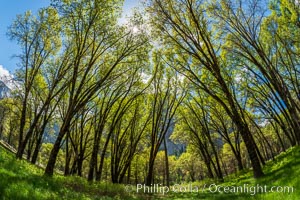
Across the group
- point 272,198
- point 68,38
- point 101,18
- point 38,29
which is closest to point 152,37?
point 101,18

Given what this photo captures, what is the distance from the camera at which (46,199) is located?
27.9 ft

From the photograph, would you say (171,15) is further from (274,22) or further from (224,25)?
(274,22)

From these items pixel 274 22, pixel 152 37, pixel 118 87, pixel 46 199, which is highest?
pixel 274 22

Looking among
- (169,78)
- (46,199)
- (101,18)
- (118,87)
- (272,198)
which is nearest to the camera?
(46,199)

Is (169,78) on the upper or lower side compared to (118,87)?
upper

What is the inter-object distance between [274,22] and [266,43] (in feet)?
9.78

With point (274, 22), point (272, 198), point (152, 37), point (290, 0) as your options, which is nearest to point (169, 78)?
point (152, 37)

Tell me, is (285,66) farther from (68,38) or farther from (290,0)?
(68,38)

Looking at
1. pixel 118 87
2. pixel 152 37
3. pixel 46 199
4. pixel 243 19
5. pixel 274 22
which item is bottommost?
pixel 46 199

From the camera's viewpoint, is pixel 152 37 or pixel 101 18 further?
pixel 152 37

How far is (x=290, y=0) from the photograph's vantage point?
20906 mm

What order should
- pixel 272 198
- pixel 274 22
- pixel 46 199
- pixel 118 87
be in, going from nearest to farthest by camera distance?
pixel 46 199
pixel 272 198
pixel 274 22
pixel 118 87

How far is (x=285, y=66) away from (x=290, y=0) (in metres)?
10.2

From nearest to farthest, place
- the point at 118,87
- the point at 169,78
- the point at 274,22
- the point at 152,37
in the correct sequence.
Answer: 1. the point at 152,37
2. the point at 274,22
3. the point at 118,87
4. the point at 169,78
